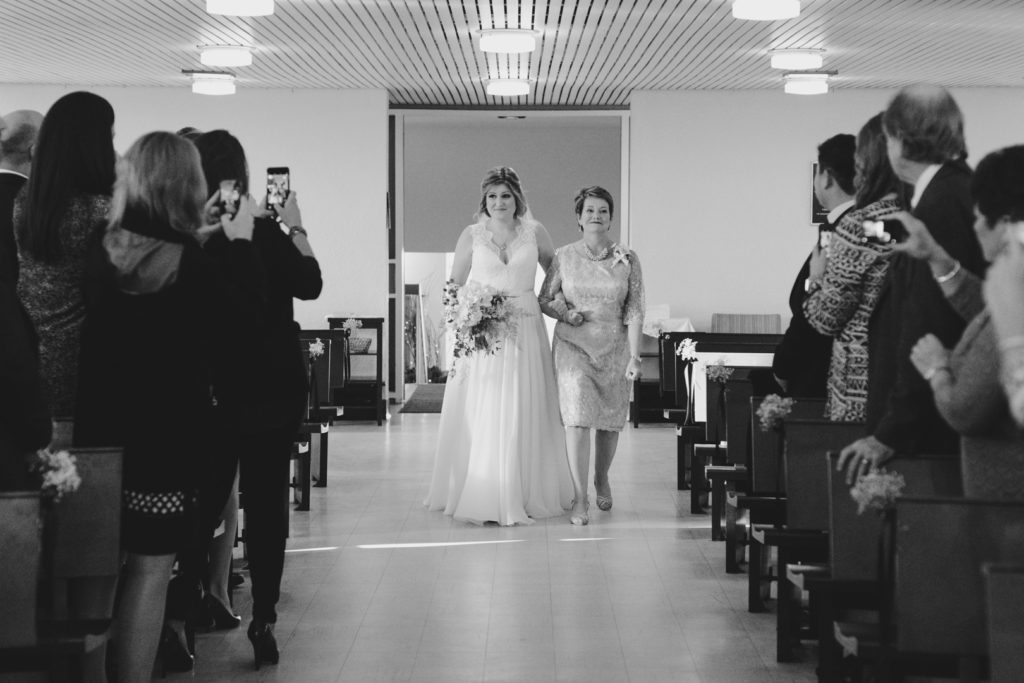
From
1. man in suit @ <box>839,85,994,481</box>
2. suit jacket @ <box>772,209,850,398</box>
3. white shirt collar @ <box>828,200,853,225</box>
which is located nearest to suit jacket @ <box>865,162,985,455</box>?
man in suit @ <box>839,85,994,481</box>

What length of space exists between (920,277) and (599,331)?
14.3 ft

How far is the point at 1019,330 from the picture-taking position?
2432mm

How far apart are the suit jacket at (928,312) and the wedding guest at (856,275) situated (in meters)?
0.50

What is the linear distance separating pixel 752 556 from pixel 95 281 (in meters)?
2.92

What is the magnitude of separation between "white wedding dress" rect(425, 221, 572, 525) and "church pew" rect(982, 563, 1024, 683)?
496cm

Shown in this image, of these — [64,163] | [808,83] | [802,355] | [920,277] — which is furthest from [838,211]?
[808,83]

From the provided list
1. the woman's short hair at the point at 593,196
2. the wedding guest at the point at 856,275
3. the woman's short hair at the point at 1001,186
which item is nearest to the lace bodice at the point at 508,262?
the woman's short hair at the point at 593,196

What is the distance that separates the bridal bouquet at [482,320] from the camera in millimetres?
7395

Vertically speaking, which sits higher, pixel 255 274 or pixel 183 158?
pixel 183 158

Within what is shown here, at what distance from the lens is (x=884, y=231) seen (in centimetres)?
392

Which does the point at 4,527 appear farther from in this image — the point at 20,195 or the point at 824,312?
the point at 824,312

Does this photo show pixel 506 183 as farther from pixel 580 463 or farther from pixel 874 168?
pixel 874 168

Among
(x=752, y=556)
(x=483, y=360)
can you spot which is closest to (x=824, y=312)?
(x=752, y=556)

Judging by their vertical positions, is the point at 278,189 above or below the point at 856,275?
above
